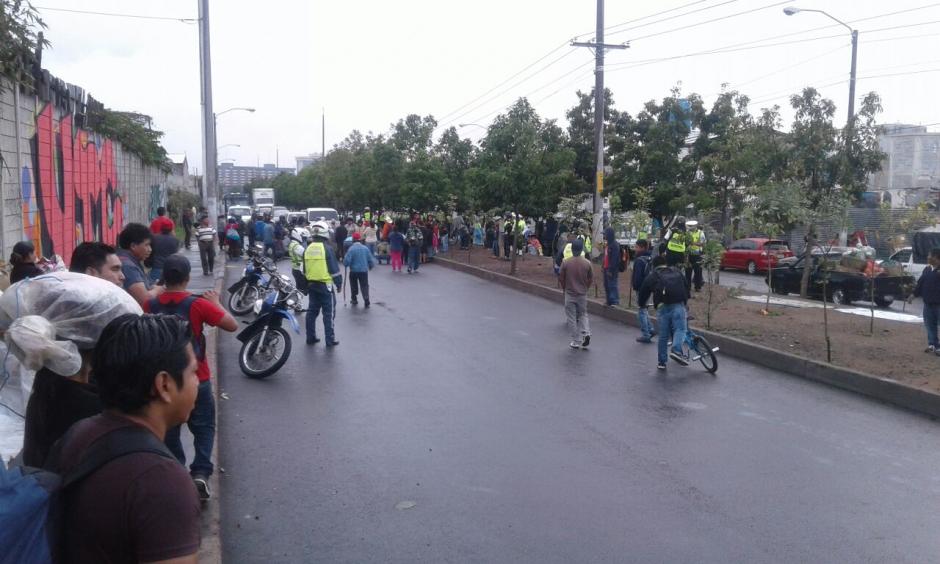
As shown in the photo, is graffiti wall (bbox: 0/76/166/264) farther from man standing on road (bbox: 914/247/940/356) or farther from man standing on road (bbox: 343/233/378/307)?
man standing on road (bbox: 914/247/940/356)

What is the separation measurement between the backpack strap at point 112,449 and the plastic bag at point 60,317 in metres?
1.14

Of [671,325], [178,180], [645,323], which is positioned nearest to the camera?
[671,325]

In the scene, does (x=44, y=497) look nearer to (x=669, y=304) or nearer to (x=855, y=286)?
(x=669, y=304)

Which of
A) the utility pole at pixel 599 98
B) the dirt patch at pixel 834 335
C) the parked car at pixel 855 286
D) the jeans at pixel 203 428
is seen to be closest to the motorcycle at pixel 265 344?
the jeans at pixel 203 428

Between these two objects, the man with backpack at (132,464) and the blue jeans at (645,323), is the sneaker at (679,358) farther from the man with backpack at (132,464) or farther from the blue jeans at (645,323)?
the man with backpack at (132,464)

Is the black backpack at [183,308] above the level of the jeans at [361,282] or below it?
above

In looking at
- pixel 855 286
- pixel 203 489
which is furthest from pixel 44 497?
pixel 855 286

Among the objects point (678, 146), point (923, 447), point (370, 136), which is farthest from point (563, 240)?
point (370, 136)

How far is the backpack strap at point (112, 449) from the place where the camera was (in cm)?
217

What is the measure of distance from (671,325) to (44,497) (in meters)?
10.1

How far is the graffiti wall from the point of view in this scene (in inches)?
394

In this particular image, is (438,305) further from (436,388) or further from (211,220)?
(211,220)

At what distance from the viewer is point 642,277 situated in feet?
48.3

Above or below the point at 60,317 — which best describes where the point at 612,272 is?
below
